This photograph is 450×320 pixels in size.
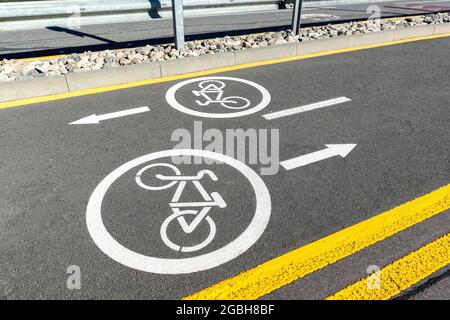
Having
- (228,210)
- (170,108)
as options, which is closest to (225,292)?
(228,210)

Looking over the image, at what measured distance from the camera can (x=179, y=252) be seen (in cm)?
240

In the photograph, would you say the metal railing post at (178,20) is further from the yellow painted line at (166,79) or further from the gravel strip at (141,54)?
the yellow painted line at (166,79)

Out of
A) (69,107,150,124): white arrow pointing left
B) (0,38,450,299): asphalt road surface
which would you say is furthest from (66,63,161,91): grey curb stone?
(69,107,150,124): white arrow pointing left

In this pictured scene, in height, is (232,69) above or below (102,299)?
above

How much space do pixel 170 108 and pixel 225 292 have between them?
121 inches

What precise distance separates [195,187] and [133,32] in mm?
7336

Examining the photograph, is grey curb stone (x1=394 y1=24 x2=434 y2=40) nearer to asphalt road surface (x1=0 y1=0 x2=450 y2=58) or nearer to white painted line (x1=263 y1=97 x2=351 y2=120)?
asphalt road surface (x1=0 y1=0 x2=450 y2=58)

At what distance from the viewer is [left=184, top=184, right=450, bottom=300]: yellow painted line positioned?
2.16 meters

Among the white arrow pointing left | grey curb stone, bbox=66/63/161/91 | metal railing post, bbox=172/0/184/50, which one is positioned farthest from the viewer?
metal railing post, bbox=172/0/184/50

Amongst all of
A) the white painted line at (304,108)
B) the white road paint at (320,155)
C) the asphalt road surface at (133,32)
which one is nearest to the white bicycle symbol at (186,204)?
the white road paint at (320,155)

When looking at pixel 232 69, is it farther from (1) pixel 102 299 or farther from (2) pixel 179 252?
(1) pixel 102 299

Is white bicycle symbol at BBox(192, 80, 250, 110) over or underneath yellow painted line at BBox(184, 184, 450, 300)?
over

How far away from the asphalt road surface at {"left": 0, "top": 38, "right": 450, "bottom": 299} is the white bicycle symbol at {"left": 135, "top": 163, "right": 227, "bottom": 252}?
0.02 metres
